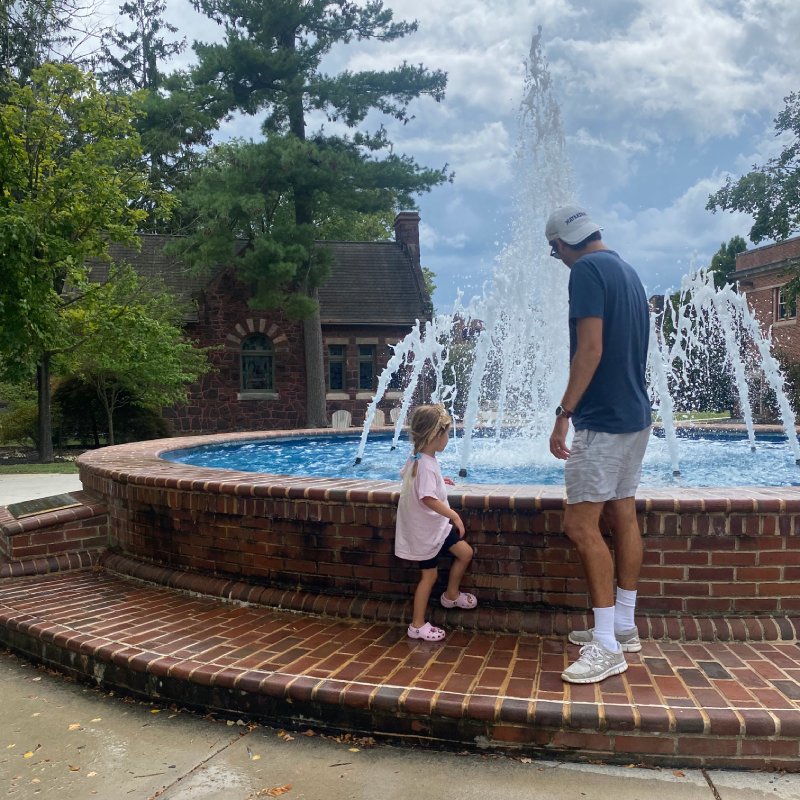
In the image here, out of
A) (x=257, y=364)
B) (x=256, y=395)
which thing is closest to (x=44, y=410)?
(x=256, y=395)

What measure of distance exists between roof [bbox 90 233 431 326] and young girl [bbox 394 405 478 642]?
23293 mm

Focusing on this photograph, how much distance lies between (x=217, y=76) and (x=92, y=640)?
23.2 metres

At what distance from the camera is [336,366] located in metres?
28.1

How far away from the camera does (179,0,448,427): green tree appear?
71.8ft

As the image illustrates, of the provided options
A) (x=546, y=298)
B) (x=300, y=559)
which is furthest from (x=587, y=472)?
(x=546, y=298)

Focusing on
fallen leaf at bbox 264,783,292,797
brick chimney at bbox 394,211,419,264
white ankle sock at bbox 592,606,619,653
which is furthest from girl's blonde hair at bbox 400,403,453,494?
brick chimney at bbox 394,211,419,264

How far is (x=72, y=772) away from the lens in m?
2.88

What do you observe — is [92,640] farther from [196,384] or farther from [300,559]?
[196,384]

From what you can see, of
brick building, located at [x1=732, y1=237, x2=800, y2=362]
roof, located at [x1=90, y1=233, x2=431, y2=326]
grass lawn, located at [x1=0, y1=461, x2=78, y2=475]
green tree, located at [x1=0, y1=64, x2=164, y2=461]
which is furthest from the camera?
brick building, located at [x1=732, y1=237, x2=800, y2=362]

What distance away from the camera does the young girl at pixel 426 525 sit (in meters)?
3.73

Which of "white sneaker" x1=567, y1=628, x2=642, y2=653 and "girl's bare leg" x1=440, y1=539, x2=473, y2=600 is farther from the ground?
"girl's bare leg" x1=440, y1=539, x2=473, y2=600

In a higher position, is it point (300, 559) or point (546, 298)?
point (546, 298)

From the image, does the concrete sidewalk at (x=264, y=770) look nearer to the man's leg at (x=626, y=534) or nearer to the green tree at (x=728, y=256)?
the man's leg at (x=626, y=534)

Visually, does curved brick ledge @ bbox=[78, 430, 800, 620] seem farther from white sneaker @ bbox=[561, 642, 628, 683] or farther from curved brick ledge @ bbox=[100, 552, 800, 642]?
white sneaker @ bbox=[561, 642, 628, 683]
